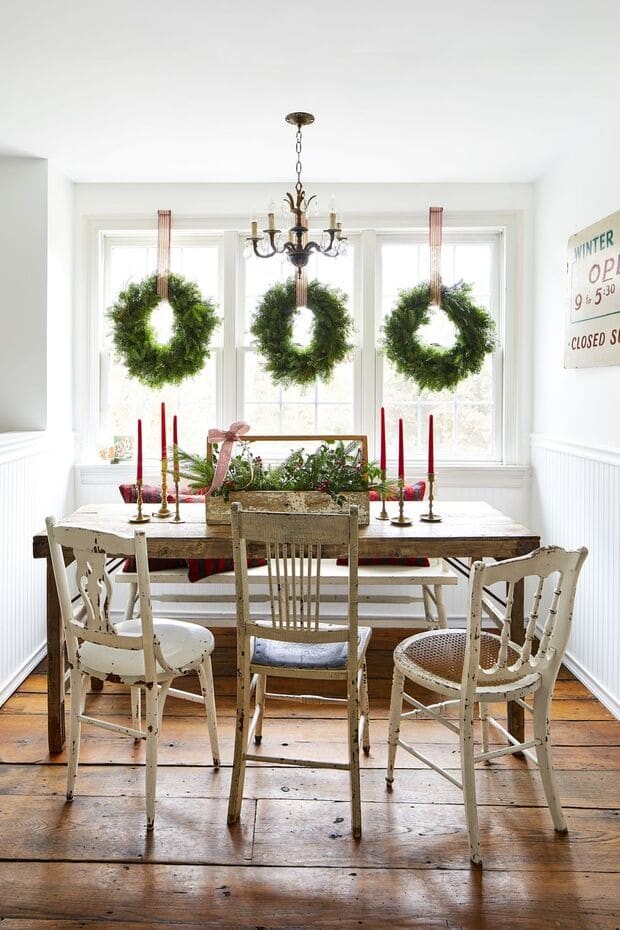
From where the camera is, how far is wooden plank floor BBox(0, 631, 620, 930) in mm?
2016

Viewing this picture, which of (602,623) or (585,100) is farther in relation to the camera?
(602,623)

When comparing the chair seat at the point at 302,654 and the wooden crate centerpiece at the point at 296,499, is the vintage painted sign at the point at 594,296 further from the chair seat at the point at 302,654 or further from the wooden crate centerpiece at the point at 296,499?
the chair seat at the point at 302,654

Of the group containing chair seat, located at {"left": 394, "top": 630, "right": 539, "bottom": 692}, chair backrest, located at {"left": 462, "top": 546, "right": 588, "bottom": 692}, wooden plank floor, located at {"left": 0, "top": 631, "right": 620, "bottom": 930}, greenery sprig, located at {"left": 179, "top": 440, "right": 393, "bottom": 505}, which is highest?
greenery sprig, located at {"left": 179, "top": 440, "right": 393, "bottom": 505}

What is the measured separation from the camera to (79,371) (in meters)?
4.46

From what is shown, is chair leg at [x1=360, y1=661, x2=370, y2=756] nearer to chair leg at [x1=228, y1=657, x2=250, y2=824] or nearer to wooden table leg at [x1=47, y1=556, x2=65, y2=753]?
chair leg at [x1=228, y1=657, x2=250, y2=824]

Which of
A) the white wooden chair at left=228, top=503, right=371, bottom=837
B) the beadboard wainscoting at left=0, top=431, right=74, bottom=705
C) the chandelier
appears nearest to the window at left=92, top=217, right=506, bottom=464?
the beadboard wainscoting at left=0, top=431, right=74, bottom=705

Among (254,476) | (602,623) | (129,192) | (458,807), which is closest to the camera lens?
(458,807)

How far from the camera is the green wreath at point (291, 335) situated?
4320mm

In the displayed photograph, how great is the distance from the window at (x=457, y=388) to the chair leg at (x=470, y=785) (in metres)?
2.42

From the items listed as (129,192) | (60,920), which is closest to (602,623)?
(60,920)

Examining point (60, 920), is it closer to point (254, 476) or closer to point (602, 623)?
point (254, 476)

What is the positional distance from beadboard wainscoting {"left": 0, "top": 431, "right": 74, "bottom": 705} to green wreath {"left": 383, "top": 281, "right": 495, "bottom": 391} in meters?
1.95

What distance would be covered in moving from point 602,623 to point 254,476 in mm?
1735

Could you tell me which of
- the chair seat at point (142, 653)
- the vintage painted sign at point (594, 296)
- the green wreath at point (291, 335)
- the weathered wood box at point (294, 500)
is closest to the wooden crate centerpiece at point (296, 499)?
the weathered wood box at point (294, 500)
